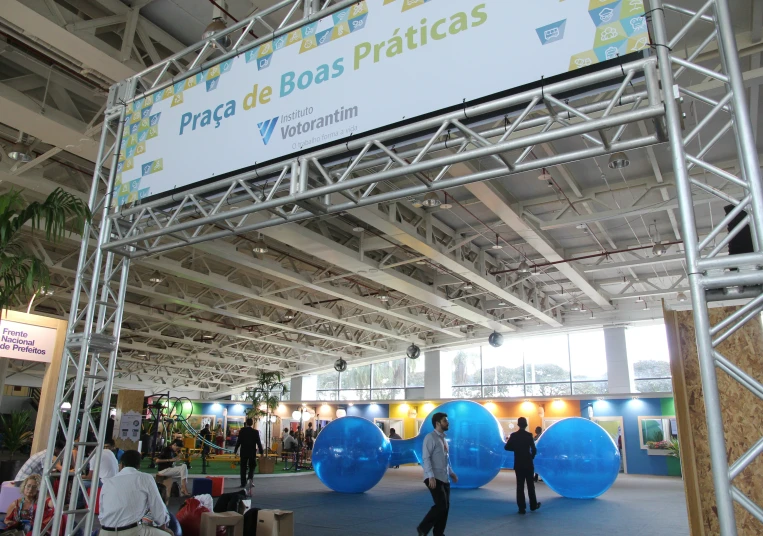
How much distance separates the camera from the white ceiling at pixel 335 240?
6789 mm

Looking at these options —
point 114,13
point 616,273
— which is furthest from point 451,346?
point 114,13

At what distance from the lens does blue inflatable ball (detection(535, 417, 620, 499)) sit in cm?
1037

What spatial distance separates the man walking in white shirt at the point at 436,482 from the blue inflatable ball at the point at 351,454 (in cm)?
467

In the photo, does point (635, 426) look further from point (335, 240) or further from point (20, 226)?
point (20, 226)

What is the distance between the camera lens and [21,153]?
8609mm

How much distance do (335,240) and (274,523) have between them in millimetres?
7831

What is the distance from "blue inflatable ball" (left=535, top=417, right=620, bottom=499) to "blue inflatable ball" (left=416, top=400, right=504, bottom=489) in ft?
2.95

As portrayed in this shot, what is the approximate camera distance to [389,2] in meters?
4.92

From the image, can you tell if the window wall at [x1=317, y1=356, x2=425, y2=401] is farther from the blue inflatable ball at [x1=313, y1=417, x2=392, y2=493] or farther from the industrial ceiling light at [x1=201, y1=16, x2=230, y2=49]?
the industrial ceiling light at [x1=201, y1=16, x2=230, y2=49]

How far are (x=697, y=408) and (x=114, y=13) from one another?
752 centimetres

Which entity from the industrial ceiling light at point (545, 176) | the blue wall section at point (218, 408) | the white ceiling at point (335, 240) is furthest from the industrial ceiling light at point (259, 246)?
the blue wall section at point (218, 408)

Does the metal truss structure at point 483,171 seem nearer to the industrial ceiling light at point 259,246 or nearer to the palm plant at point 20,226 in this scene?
the palm plant at point 20,226

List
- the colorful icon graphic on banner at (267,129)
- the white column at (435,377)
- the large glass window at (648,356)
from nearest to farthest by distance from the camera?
1. the colorful icon graphic on banner at (267,129)
2. the large glass window at (648,356)
3. the white column at (435,377)

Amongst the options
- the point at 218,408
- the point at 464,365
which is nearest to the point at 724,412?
the point at 464,365
